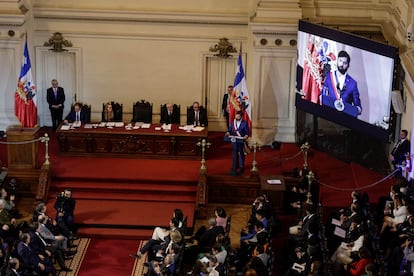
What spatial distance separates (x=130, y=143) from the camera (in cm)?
2273

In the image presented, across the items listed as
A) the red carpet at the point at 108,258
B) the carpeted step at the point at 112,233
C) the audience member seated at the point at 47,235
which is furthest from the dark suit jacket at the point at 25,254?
the carpeted step at the point at 112,233

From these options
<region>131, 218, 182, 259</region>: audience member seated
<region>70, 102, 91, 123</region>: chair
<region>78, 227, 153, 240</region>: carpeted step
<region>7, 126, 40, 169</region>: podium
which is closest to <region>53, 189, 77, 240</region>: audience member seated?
<region>78, 227, 153, 240</region>: carpeted step

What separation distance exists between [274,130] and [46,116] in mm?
5936

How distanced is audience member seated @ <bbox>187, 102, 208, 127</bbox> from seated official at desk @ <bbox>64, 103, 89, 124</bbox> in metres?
2.58

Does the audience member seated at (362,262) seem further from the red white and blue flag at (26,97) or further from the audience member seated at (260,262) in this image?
the red white and blue flag at (26,97)

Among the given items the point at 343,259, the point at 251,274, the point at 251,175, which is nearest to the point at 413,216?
the point at 343,259

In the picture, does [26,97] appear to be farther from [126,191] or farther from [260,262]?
[260,262]

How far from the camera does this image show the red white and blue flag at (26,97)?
22.5m

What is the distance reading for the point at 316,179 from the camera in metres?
21.2

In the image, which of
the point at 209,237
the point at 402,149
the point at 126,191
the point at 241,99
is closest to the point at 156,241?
the point at 209,237

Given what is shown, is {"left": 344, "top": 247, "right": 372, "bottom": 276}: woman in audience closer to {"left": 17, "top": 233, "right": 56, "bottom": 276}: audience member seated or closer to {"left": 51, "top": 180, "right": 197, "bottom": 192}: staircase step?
{"left": 51, "top": 180, "right": 197, "bottom": 192}: staircase step

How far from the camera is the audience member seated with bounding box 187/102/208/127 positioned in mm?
23594

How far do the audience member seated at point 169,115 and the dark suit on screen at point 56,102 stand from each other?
256 cm

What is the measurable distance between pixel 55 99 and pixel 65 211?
550 cm
